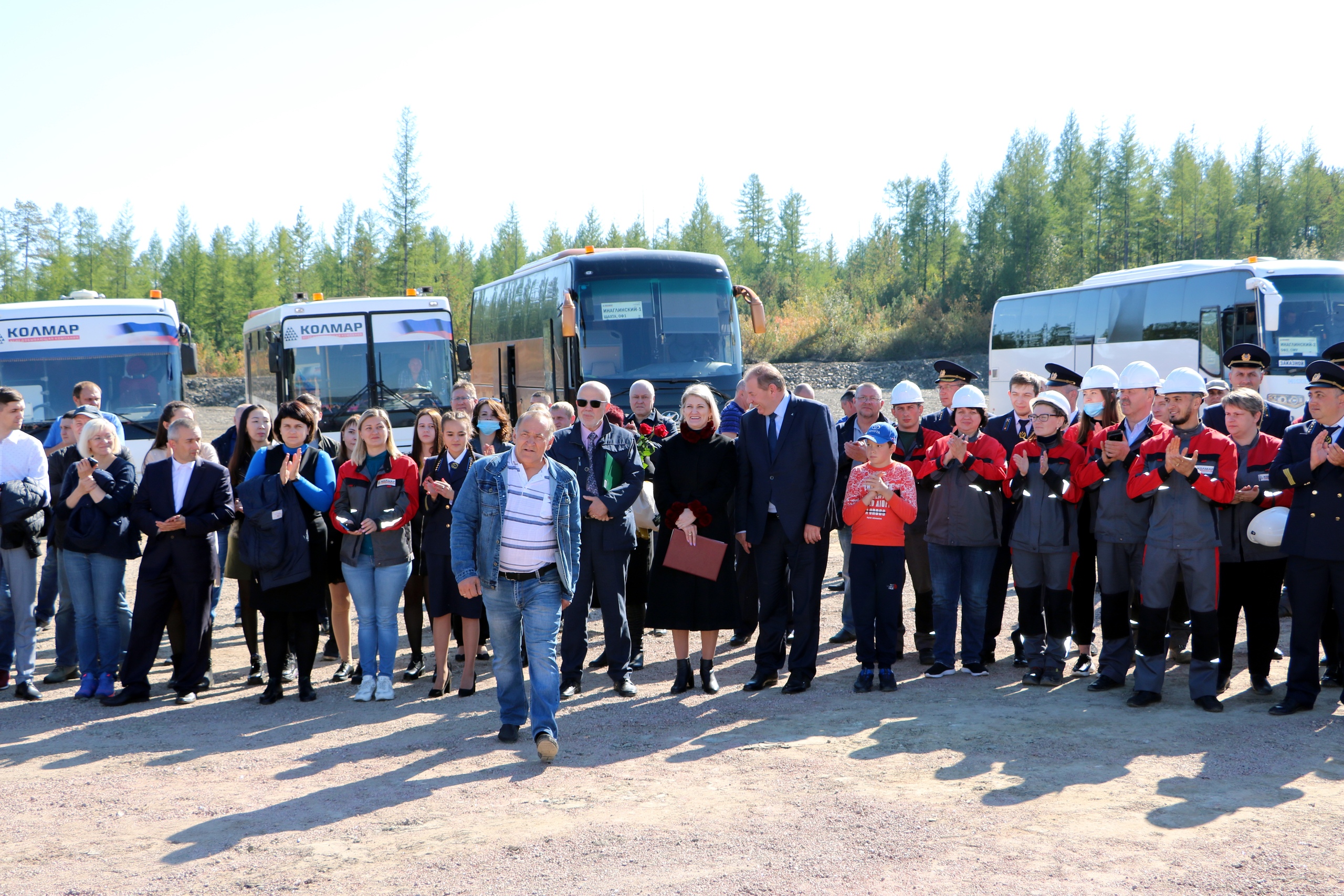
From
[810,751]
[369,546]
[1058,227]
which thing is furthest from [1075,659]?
[1058,227]

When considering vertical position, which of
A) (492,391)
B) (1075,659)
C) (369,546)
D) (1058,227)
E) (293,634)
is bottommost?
(1075,659)

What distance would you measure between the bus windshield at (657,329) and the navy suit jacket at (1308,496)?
9.41 meters

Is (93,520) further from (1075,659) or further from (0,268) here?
(0,268)

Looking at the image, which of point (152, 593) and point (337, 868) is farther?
point (152, 593)

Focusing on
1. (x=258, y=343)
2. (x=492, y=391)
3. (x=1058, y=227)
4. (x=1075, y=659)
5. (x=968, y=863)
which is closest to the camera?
(x=968, y=863)

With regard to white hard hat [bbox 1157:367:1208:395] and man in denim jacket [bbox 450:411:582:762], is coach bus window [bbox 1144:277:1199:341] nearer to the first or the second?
white hard hat [bbox 1157:367:1208:395]

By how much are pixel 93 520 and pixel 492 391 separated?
1640 cm

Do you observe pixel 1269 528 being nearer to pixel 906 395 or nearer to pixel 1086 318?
pixel 906 395

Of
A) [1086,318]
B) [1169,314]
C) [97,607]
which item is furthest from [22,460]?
[1086,318]

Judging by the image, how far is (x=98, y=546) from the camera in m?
7.35

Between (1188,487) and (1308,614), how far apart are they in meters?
1.01

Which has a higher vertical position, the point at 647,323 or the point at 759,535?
the point at 647,323

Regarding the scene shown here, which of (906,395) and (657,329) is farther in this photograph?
(657,329)

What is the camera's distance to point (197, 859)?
4.57 m
